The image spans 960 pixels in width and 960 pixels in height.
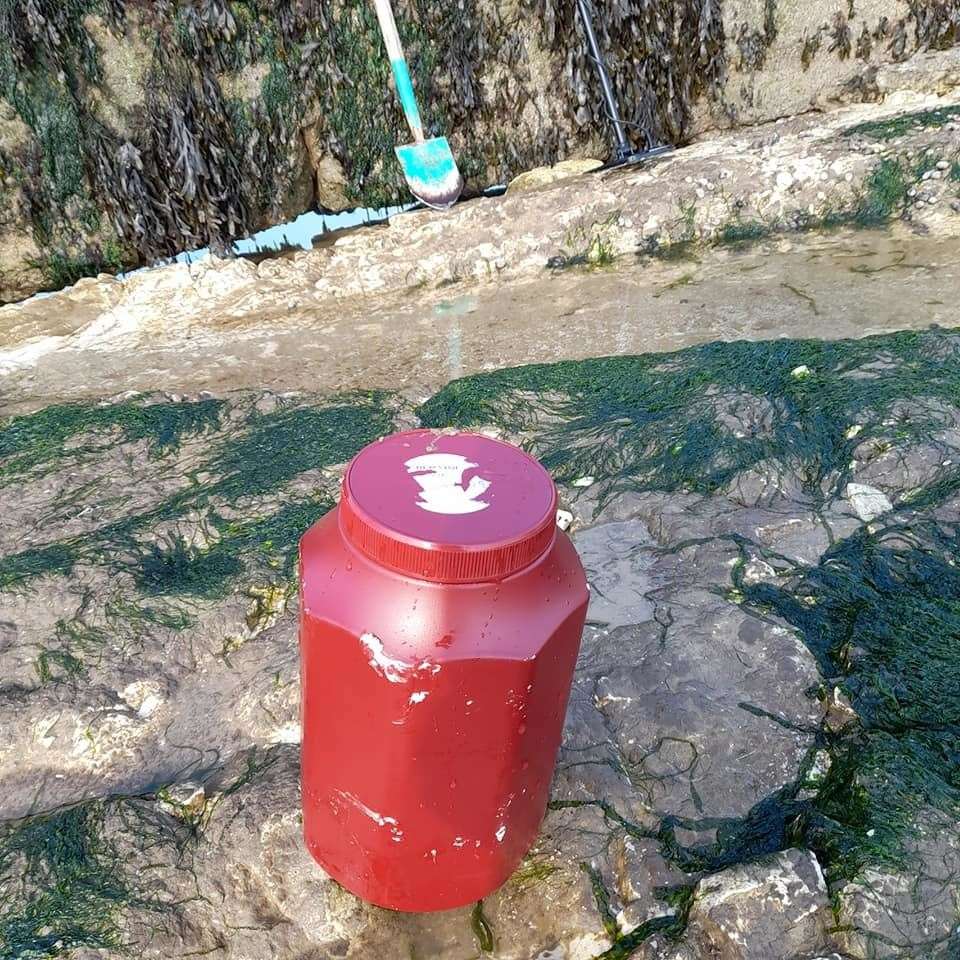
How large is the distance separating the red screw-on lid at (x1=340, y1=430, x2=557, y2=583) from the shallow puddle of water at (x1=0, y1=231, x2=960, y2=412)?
11.2 ft

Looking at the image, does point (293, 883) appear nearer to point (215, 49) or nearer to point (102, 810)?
point (102, 810)

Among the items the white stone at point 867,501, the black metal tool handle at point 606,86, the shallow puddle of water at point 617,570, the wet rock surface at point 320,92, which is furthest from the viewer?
the black metal tool handle at point 606,86

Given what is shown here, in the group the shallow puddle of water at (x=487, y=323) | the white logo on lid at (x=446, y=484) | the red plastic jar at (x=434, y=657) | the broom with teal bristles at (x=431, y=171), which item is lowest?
the shallow puddle of water at (x=487, y=323)

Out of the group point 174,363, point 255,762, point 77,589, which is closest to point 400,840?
point 255,762

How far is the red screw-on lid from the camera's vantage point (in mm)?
1592

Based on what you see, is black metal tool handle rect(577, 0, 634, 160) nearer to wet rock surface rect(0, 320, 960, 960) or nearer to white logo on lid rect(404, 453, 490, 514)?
wet rock surface rect(0, 320, 960, 960)

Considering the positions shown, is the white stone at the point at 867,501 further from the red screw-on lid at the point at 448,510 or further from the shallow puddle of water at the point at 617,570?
the red screw-on lid at the point at 448,510

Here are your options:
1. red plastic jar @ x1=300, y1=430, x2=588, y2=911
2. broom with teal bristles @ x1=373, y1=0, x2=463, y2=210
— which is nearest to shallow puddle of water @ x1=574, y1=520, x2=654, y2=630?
red plastic jar @ x1=300, y1=430, x2=588, y2=911

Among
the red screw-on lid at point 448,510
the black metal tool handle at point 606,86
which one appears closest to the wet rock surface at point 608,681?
the red screw-on lid at point 448,510

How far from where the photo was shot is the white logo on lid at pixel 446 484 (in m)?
1.67

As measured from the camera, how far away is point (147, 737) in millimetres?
2916

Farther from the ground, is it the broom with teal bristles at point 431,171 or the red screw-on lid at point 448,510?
the red screw-on lid at point 448,510

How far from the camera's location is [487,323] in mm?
6105

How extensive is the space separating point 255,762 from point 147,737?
49cm
